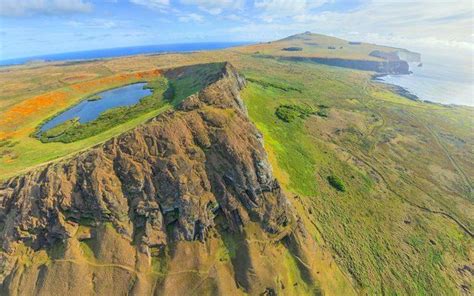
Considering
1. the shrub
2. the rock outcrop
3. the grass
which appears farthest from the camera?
the shrub

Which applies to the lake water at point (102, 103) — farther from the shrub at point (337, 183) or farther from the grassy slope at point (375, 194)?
the shrub at point (337, 183)

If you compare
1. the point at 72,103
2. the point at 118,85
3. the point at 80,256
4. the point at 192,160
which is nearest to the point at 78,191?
the point at 80,256

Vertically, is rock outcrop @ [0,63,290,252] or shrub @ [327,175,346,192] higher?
rock outcrop @ [0,63,290,252]

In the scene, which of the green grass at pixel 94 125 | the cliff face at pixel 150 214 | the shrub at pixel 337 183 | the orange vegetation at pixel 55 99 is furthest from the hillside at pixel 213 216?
the orange vegetation at pixel 55 99

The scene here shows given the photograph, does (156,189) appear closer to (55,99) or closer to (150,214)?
(150,214)

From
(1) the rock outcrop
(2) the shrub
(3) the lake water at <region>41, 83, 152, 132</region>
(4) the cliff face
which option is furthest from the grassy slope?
(3) the lake water at <region>41, 83, 152, 132</region>

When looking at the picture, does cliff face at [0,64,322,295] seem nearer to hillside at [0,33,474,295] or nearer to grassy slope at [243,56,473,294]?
hillside at [0,33,474,295]

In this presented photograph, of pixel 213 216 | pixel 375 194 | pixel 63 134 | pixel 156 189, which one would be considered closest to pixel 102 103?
pixel 63 134
